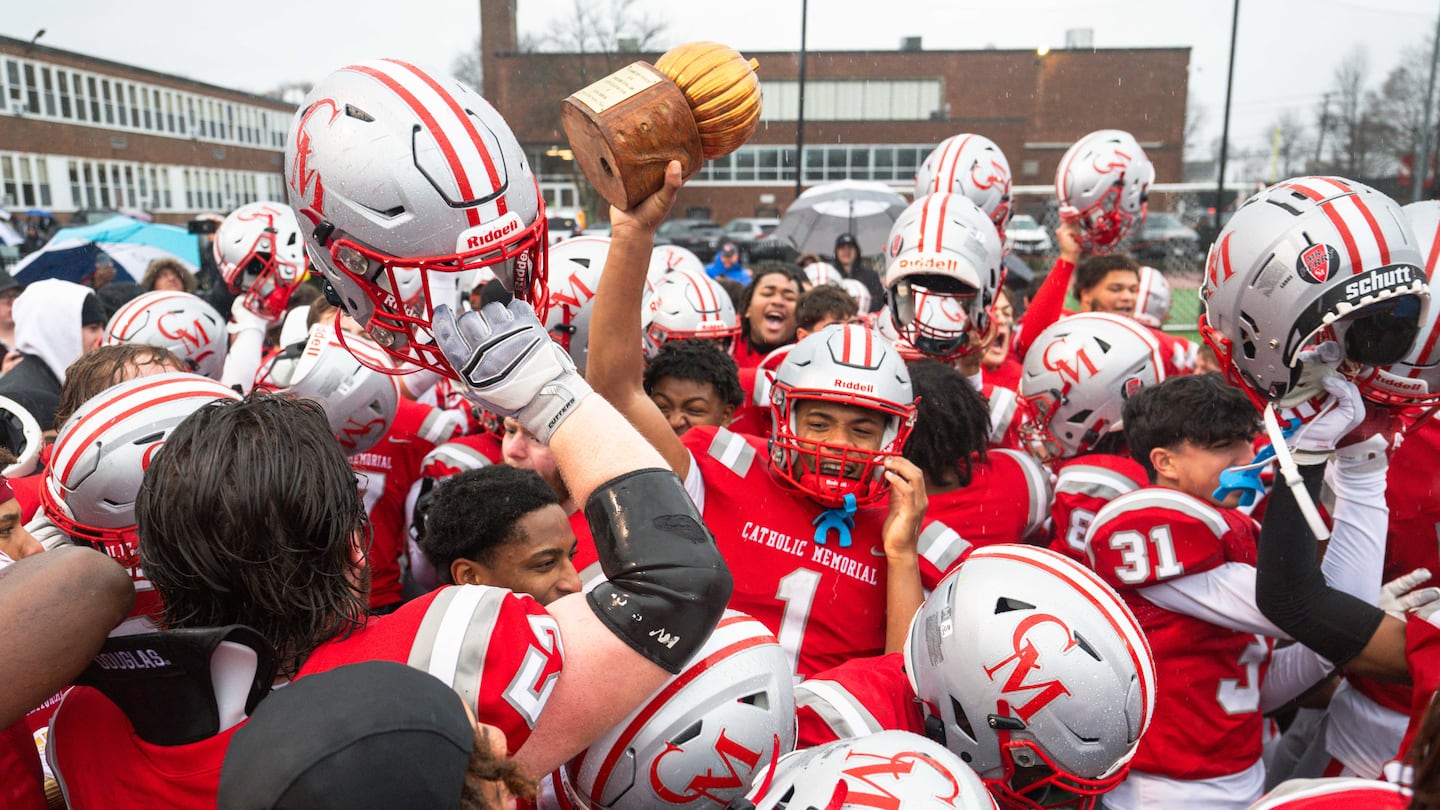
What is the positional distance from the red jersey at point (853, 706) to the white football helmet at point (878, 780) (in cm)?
36

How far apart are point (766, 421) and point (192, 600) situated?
3519 mm


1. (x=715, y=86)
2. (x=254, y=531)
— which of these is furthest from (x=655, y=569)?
(x=715, y=86)

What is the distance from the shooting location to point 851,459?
3064 mm

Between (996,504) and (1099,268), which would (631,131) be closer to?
(996,504)

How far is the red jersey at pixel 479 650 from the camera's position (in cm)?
153

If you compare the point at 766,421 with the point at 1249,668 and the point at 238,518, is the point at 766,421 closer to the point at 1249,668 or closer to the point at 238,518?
the point at 1249,668

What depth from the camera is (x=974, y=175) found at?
19.2 feet

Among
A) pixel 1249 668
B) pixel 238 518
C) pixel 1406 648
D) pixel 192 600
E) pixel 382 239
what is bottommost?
pixel 1249 668

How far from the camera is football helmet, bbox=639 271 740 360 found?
16.8ft

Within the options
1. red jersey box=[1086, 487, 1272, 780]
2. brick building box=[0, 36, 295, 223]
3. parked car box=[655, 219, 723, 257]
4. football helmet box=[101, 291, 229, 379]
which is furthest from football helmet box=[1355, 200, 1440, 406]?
brick building box=[0, 36, 295, 223]

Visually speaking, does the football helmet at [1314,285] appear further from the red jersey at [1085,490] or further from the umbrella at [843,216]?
the umbrella at [843,216]

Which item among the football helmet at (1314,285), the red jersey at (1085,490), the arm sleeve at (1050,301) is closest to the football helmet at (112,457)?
the football helmet at (1314,285)

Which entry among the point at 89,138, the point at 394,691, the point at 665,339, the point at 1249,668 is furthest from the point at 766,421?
the point at 89,138

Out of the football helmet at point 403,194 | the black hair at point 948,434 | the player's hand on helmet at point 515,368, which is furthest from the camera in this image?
the black hair at point 948,434
